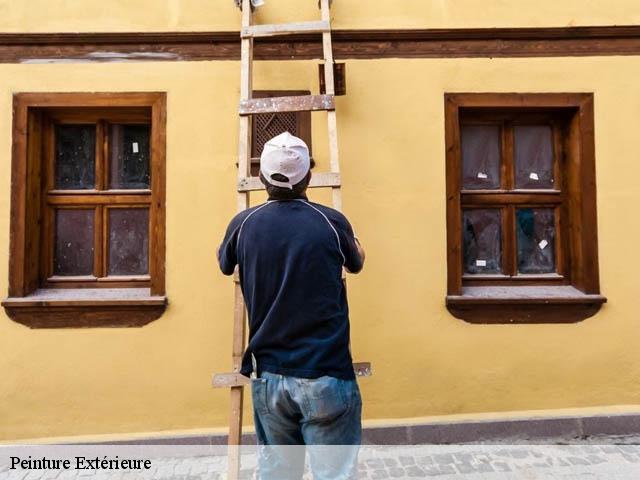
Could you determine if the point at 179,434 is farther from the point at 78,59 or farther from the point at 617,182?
the point at 617,182

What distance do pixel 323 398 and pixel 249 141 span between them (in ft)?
5.95

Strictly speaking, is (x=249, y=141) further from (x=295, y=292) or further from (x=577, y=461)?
(x=577, y=461)

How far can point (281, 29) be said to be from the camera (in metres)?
3.44

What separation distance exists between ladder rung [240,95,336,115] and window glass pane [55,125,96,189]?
1.52 metres

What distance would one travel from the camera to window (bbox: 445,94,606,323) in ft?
12.8

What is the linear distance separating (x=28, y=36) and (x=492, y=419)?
441 centimetres

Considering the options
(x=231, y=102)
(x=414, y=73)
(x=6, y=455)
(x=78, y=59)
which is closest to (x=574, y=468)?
(x=414, y=73)

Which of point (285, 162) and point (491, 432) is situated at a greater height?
point (285, 162)

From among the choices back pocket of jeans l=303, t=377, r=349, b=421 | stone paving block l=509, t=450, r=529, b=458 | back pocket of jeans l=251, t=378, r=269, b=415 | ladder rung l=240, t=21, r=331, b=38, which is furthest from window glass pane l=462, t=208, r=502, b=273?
back pocket of jeans l=251, t=378, r=269, b=415

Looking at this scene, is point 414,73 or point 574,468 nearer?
point 574,468

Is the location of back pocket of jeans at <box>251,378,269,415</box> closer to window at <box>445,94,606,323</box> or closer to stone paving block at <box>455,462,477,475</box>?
stone paving block at <box>455,462,477,475</box>

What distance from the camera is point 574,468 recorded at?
11.2ft

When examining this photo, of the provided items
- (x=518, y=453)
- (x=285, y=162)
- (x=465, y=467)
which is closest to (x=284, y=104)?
(x=285, y=162)

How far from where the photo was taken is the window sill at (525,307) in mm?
3779
